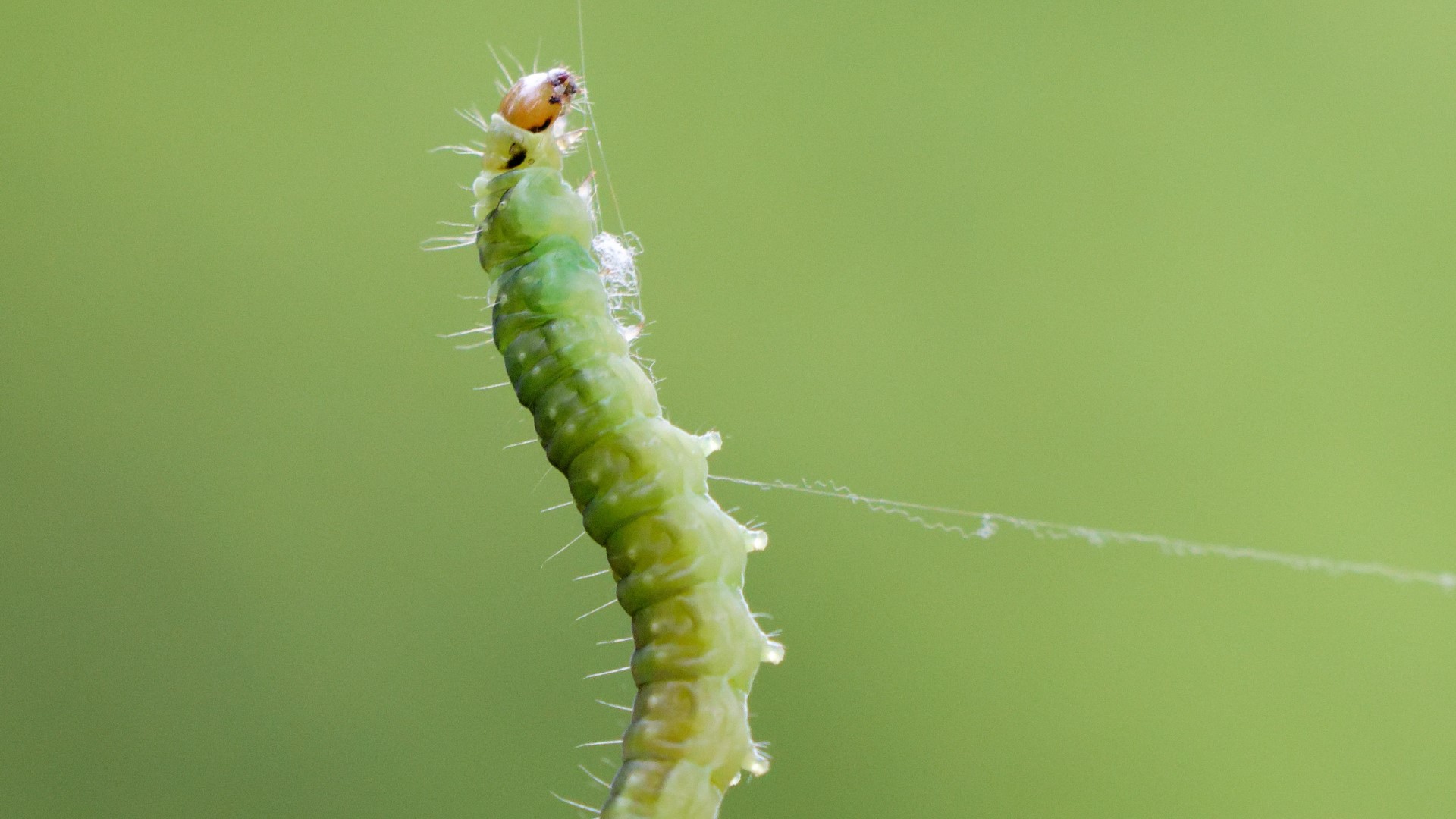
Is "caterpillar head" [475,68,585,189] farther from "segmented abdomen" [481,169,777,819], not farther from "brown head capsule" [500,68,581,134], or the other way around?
"segmented abdomen" [481,169,777,819]

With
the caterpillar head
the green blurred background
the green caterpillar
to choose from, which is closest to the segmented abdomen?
the green caterpillar

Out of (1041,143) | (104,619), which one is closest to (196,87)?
(104,619)

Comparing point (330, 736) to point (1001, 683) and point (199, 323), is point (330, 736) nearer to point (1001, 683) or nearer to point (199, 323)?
point (199, 323)

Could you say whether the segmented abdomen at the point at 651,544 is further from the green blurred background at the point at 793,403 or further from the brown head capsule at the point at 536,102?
the green blurred background at the point at 793,403

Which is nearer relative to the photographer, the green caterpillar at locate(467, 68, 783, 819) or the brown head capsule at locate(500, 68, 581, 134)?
the green caterpillar at locate(467, 68, 783, 819)

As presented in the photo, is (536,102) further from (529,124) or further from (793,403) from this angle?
(793,403)

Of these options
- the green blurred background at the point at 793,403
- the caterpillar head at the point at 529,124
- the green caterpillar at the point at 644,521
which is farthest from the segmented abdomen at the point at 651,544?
the green blurred background at the point at 793,403
